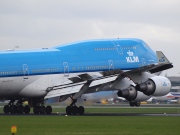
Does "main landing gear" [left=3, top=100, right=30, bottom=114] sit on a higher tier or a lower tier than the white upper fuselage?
lower

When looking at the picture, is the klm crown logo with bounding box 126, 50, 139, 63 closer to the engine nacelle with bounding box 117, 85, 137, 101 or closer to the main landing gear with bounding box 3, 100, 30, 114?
the engine nacelle with bounding box 117, 85, 137, 101

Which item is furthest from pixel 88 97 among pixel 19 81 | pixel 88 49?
pixel 19 81

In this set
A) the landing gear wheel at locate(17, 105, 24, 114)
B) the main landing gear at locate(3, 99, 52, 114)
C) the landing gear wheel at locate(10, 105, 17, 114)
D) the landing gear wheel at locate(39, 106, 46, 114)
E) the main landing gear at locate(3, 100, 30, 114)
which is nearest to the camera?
the landing gear wheel at locate(39, 106, 46, 114)

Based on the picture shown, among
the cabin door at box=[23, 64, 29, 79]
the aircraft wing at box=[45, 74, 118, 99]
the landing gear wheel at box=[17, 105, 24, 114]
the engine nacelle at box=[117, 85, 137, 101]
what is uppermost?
the cabin door at box=[23, 64, 29, 79]

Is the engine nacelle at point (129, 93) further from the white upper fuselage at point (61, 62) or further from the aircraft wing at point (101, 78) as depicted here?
the white upper fuselage at point (61, 62)

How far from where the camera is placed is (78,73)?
63344 mm

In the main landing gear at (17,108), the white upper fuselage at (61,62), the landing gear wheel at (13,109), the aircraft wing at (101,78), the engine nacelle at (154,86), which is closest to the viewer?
the engine nacelle at (154,86)

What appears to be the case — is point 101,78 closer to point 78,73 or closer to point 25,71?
point 78,73

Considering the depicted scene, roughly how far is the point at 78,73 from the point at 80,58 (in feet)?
4.85

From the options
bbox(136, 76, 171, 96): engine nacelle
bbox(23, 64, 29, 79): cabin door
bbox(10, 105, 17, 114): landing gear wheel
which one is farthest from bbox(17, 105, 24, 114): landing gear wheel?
bbox(136, 76, 171, 96): engine nacelle

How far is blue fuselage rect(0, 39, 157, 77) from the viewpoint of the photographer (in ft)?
199

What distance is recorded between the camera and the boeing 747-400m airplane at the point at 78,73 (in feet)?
197

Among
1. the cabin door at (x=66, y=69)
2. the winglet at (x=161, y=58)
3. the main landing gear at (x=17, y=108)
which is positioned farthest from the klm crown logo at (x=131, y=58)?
the main landing gear at (x=17, y=108)

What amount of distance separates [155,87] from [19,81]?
1151cm
